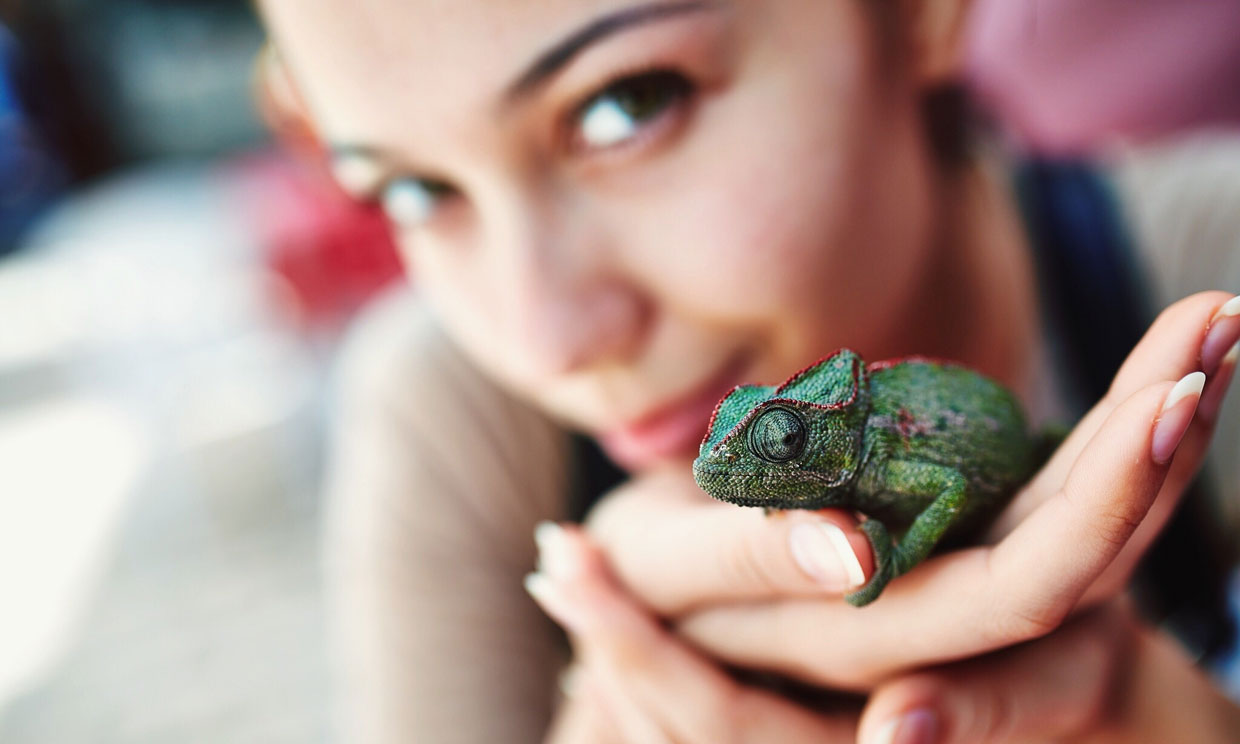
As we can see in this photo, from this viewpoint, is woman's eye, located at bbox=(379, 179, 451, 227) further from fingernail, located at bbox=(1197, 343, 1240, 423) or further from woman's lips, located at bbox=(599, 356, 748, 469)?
fingernail, located at bbox=(1197, 343, 1240, 423)

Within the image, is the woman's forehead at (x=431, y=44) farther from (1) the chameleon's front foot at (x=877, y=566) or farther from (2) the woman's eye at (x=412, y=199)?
(1) the chameleon's front foot at (x=877, y=566)

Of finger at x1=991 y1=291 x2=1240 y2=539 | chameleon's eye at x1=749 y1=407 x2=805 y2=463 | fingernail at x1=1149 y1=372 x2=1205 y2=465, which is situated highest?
chameleon's eye at x1=749 y1=407 x2=805 y2=463

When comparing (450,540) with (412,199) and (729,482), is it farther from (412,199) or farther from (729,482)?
(729,482)

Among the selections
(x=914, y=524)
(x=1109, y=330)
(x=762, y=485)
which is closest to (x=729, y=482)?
Answer: (x=762, y=485)

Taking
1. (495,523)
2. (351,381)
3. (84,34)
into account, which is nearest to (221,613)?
(351,381)

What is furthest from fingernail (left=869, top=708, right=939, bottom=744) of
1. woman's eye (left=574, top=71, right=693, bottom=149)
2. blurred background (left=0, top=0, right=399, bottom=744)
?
blurred background (left=0, top=0, right=399, bottom=744)

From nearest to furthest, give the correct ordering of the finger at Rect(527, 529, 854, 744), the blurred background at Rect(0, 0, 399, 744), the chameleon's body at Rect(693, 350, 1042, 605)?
the chameleon's body at Rect(693, 350, 1042, 605), the finger at Rect(527, 529, 854, 744), the blurred background at Rect(0, 0, 399, 744)

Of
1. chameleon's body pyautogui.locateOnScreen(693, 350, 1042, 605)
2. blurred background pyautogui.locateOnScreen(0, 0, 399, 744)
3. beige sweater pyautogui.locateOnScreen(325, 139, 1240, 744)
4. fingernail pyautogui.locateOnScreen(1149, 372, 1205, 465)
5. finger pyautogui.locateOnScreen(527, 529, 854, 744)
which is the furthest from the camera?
blurred background pyautogui.locateOnScreen(0, 0, 399, 744)
